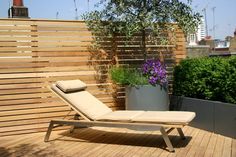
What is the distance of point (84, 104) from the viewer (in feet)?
19.5

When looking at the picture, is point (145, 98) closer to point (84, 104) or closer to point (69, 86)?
point (84, 104)

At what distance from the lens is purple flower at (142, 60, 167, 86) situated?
671 centimetres

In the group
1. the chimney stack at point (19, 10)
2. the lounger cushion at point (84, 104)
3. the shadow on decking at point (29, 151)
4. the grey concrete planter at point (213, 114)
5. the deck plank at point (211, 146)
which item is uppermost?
the chimney stack at point (19, 10)

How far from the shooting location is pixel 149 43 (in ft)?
25.4

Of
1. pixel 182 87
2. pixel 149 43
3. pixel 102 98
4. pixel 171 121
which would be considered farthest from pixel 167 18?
pixel 171 121

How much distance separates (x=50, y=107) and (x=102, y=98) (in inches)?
43.9

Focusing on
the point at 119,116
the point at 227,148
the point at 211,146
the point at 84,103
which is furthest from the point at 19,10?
the point at 227,148

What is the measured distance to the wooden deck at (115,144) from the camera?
5.21m

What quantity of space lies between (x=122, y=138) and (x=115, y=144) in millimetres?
417

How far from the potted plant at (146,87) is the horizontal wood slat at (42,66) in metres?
0.64

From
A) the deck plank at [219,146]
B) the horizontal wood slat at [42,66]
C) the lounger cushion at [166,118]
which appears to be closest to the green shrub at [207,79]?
the deck plank at [219,146]

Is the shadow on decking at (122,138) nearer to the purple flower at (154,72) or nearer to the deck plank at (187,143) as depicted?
the deck plank at (187,143)

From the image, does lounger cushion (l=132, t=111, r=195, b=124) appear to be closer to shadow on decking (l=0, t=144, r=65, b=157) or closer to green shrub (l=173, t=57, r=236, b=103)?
green shrub (l=173, t=57, r=236, b=103)

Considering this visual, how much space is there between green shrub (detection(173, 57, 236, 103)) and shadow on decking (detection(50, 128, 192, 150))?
98cm
